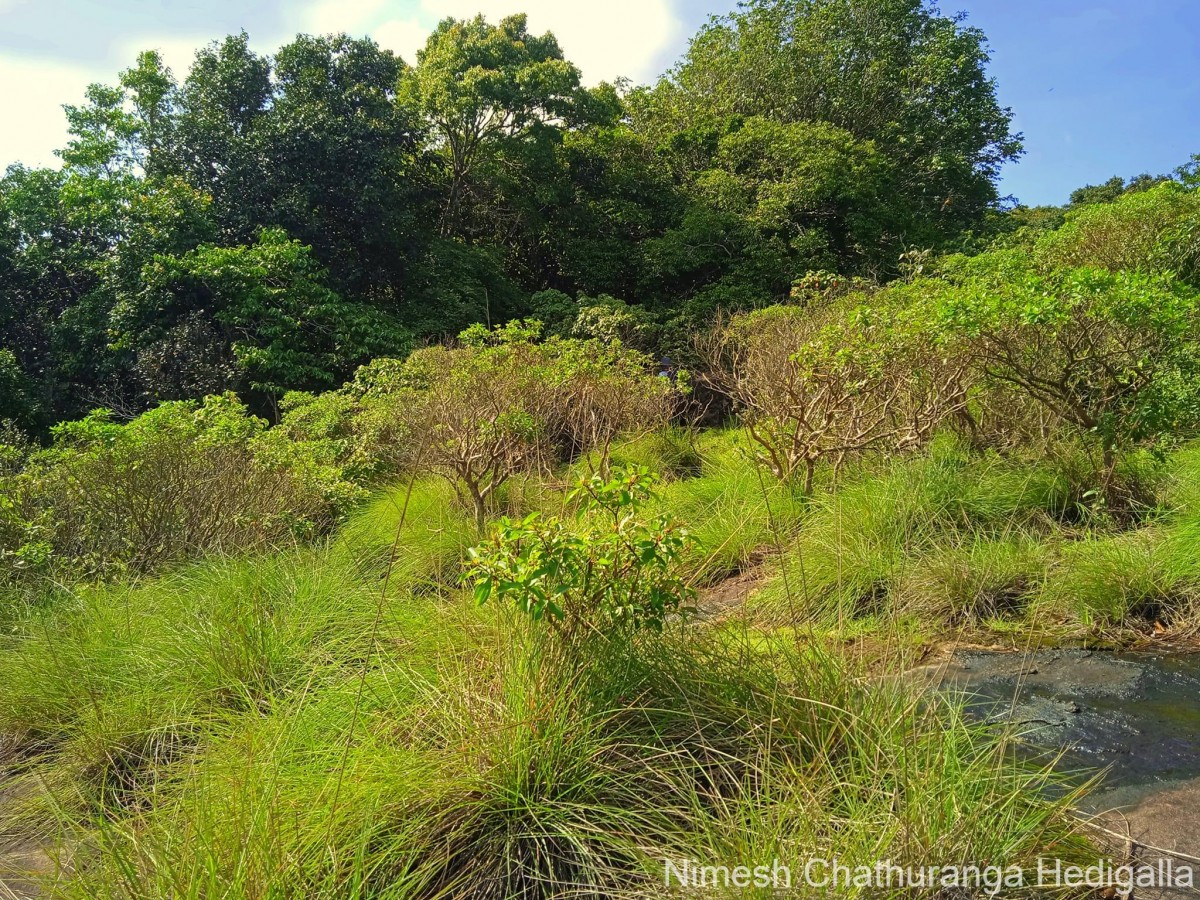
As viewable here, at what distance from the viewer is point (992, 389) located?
6.46 metres


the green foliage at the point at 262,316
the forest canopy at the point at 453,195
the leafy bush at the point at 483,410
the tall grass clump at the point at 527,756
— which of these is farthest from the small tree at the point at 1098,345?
the green foliage at the point at 262,316

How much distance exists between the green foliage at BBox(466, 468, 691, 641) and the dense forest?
0.02 meters

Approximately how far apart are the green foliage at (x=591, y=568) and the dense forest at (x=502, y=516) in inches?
0.9

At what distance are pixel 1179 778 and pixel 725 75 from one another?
1917 centimetres

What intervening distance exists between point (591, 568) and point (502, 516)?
77.6 inches

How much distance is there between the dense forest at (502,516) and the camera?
2.17m

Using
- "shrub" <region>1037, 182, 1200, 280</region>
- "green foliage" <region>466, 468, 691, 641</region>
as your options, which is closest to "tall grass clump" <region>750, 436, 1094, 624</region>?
"green foliage" <region>466, 468, 691, 641</region>

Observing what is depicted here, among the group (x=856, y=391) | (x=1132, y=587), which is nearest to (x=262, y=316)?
(x=856, y=391)

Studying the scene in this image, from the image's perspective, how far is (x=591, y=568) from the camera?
2705 millimetres

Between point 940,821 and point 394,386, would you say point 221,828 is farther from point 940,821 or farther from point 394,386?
point 394,386

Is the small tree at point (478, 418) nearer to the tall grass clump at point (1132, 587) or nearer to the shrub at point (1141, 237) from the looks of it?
the tall grass clump at point (1132, 587)

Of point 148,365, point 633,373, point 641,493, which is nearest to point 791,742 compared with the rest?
point 641,493

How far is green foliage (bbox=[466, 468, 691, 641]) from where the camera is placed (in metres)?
2.51

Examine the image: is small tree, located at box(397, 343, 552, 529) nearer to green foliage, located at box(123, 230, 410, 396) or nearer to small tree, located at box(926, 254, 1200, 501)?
small tree, located at box(926, 254, 1200, 501)
